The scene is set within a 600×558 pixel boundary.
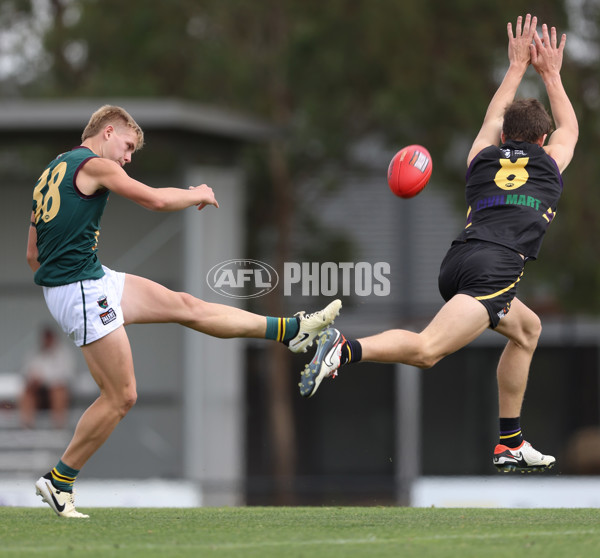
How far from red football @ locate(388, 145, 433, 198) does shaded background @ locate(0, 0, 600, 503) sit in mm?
8244

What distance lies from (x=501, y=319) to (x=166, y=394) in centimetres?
1284

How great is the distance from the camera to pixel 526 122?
24.7 feet

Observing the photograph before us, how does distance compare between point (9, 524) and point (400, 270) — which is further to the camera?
point (400, 270)

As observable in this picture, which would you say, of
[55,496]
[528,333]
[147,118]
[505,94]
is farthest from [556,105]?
[147,118]

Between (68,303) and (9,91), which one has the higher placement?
(9,91)

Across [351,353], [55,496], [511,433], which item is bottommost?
[55,496]

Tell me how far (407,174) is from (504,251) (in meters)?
1.11

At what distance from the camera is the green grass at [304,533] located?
5.73 meters

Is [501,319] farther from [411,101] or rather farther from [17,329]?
[17,329]

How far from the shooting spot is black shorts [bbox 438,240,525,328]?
23.1 feet

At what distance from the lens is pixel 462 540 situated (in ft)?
20.0

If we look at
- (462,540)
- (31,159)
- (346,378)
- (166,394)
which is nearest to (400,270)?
(346,378)

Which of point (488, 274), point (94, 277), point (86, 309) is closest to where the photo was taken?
point (86, 309)

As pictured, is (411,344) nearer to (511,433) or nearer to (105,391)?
(511,433)
